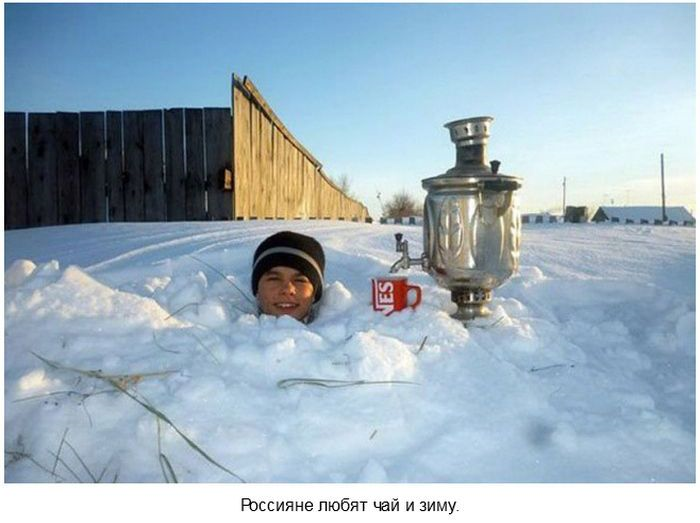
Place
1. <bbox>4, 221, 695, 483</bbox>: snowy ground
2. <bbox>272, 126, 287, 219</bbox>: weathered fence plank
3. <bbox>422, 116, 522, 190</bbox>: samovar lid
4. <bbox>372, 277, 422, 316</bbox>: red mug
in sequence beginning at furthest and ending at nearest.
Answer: <bbox>272, 126, 287, 219</bbox>: weathered fence plank
<bbox>372, 277, 422, 316</bbox>: red mug
<bbox>422, 116, 522, 190</bbox>: samovar lid
<bbox>4, 221, 695, 483</bbox>: snowy ground

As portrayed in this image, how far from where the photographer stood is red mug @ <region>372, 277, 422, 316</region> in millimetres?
2174

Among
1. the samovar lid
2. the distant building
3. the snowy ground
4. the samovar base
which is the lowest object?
the snowy ground

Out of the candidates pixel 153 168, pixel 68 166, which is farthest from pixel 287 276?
pixel 68 166

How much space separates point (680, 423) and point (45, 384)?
190 centimetres

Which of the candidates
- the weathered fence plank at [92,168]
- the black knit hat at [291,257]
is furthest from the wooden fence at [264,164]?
the black knit hat at [291,257]

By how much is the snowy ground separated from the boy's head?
112mm

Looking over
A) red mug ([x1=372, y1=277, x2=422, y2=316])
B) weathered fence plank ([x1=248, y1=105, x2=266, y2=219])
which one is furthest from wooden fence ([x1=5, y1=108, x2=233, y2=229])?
red mug ([x1=372, y1=277, x2=422, y2=316])

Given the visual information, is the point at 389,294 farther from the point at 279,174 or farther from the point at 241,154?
the point at 279,174

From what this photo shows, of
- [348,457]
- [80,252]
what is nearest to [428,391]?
[348,457]

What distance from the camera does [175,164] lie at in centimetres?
461

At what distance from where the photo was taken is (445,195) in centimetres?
210

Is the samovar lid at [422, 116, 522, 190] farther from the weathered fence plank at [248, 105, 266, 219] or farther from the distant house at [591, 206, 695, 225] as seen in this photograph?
the distant house at [591, 206, 695, 225]

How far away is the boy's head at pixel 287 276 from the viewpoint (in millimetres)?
2277

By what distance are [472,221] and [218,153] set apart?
3121 millimetres
